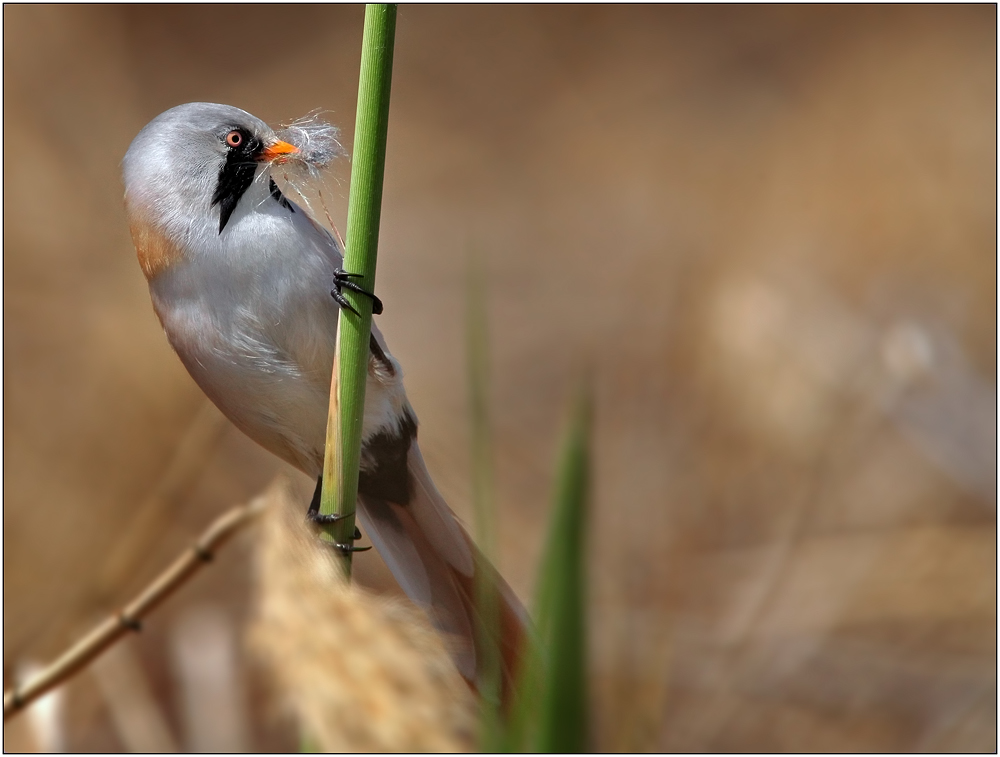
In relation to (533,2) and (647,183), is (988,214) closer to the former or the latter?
(647,183)

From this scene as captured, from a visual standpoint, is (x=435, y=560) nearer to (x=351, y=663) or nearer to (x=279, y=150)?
(x=351, y=663)

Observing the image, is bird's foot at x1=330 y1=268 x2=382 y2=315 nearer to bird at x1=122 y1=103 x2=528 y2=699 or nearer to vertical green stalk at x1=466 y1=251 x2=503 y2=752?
bird at x1=122 y1=103 x2=528 y2=699

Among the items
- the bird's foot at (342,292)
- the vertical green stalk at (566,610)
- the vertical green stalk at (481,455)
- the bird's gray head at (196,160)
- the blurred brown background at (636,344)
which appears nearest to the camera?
the vertical green stalk at (566,610)

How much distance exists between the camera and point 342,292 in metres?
1.40

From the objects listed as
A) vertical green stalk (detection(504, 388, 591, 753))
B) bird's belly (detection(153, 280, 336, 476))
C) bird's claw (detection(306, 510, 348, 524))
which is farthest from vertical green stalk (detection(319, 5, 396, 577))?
vertical green stalk (detection(504, 388, 591, 753))

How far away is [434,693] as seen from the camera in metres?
1.29

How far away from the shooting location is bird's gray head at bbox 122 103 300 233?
1.46 m

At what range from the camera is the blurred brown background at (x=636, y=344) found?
328cm

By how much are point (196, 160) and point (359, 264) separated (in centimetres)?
48

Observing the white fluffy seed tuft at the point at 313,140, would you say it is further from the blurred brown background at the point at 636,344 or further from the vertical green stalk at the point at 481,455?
the vertical green stalk at the point at 481,455

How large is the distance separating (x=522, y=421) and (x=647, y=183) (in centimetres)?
217

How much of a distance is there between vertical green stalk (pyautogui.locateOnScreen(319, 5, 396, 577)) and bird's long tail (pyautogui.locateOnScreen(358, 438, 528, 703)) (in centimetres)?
20

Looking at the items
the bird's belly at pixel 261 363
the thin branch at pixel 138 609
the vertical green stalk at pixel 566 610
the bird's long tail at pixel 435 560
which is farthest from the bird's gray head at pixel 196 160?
the vertical green stalk at pixel 566 610

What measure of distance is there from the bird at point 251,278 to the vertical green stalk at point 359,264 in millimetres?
177
